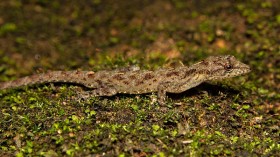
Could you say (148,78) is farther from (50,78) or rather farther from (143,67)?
(50,78)

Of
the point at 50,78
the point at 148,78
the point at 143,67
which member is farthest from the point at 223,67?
the point at 50,78

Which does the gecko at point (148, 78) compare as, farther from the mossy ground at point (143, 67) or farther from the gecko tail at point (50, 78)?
the mossy ground at point (143, 67)

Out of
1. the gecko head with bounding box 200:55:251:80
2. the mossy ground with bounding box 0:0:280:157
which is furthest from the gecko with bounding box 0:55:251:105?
the mossy ground with bounding box 0:0:280:157

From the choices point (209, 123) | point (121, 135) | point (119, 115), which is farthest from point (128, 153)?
point (209, 123)

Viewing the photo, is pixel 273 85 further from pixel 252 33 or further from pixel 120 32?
pixel 120 32

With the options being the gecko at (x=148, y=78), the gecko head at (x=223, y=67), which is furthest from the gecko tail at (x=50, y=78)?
the gecko head at (x=223, y=67)

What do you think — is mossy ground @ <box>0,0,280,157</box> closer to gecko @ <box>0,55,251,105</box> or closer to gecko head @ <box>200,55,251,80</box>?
gecko @ <box>0,55,251,105</box>

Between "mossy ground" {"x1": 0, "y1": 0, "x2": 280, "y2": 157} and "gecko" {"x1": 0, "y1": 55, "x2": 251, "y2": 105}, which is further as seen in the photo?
"gecko" {"x1": 0, "y1": 55, "x2": 251, "y2": 105}
